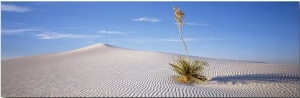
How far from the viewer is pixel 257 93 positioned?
1078 cm

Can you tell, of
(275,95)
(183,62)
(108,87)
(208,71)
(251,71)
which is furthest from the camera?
(208,71)

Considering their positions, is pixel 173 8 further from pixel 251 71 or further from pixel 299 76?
pixel 299 76

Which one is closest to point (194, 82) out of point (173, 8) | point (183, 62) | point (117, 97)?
point (183, 62)

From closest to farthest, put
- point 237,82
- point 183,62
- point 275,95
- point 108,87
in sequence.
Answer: point 275,95
point 108,87
point 237,82
point 183,62

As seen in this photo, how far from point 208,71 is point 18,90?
33.7ft

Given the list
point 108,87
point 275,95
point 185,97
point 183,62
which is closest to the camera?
point 185,97

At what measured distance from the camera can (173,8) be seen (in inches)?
574

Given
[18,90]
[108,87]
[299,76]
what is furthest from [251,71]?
[18,90]

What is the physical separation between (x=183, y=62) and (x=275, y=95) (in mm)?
4551

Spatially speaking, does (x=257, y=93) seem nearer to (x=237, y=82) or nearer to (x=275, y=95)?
(x=275, y=95)

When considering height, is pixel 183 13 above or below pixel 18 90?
above

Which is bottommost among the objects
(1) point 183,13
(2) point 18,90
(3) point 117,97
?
(2) point 18,90

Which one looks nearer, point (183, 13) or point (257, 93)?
point (257, 93)

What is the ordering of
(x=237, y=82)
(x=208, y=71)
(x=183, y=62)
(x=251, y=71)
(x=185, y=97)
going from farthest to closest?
(x=208, y=71) < (x=251, y=71) < (x=183, y=62) < (x=237, y=82) < (x=185, y=97)
